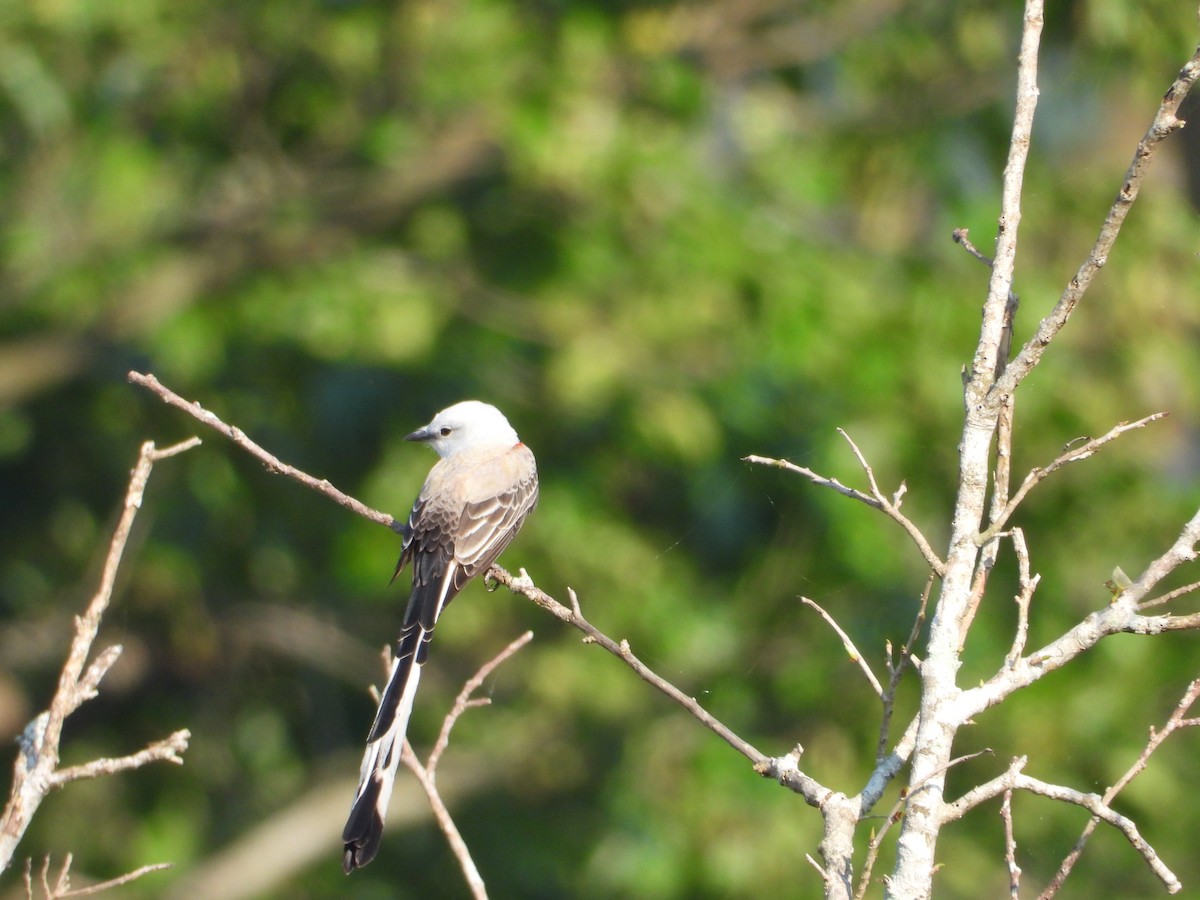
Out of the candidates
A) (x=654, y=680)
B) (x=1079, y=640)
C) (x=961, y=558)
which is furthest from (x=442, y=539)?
(x=1079, y=640)

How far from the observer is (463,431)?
5.06m

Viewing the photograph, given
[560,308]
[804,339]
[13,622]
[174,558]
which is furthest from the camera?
[13,622]

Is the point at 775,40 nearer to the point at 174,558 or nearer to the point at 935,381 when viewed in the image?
the point at 935,381

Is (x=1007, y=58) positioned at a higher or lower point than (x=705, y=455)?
higher

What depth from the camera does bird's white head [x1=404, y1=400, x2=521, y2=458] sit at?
504cm

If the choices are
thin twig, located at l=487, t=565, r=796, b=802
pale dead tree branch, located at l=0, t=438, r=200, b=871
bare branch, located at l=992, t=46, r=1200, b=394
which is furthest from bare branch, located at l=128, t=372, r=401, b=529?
bare branch, located at l=992, t=46, r=1200, b=394

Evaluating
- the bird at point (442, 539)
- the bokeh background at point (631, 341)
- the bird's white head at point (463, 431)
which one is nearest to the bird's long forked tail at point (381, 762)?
the bird at point (442, 539)

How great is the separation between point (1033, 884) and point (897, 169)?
14.0ft

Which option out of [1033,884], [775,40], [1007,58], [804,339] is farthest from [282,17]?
[1033,884]

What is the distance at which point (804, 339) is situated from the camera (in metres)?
6.98

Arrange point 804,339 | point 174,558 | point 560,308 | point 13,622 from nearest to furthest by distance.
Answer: point 804,339 < point 560,308 < point 174,558 < point 13,622

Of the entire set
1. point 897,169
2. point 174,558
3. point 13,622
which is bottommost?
point 13,622

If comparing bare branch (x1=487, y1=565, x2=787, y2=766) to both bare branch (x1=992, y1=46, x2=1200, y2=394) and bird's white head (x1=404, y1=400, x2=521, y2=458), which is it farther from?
bird's white head (x1=404, y1=400, x2=521, y2=458)

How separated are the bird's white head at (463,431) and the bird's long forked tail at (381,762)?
4.75 feet
